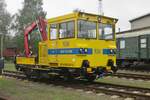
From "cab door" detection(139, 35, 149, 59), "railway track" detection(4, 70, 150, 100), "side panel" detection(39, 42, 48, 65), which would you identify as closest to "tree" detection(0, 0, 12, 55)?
"cab door" detection(139, 35, 149, 59)

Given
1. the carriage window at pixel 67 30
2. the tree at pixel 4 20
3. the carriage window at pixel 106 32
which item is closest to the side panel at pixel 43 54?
the carriage window at pixel 67 30

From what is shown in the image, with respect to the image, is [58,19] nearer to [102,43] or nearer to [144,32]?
[102,43]

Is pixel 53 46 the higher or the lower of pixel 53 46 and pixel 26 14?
the lower

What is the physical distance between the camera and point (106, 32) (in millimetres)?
16766

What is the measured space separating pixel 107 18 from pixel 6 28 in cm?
5768

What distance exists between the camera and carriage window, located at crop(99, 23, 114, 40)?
16.5 metres

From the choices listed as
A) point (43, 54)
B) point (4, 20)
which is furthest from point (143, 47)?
point (4, 20)

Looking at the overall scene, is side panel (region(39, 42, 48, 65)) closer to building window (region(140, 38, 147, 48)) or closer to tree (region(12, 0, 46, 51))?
building window (region(140, 38, 147, 48))

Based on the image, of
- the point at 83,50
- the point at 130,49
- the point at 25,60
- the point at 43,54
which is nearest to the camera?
the point at 83,50

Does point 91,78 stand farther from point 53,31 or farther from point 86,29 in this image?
point 53,31

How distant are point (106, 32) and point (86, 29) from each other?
1371 mm

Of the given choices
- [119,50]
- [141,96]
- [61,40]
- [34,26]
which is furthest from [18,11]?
[141,96]

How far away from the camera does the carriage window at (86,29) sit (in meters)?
15.5

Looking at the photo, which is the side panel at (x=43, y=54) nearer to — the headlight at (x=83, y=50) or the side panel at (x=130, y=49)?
the headlight at (x=83, y=50)
